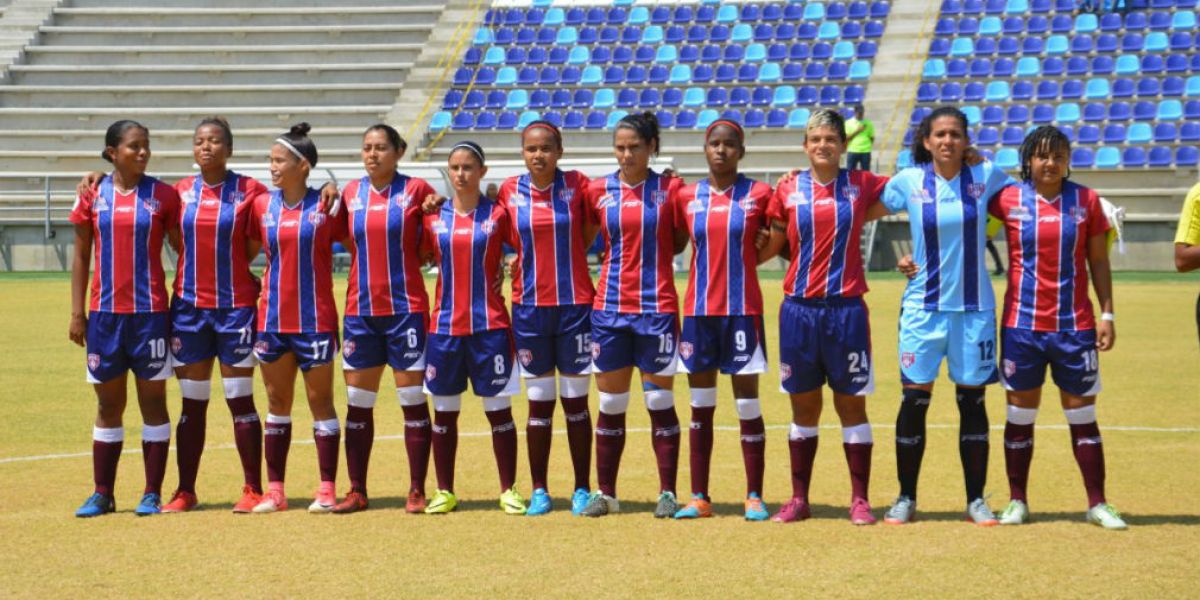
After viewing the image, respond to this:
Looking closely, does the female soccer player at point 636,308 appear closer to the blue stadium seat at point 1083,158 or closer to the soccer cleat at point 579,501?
the soccer cleat at point 579,501

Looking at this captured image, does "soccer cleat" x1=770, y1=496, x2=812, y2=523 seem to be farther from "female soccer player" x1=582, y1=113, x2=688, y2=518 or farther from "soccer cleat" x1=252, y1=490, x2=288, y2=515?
"soccer cleat" x1=252, y1=490, x2=288, y2=515

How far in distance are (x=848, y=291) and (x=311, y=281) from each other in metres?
2.74

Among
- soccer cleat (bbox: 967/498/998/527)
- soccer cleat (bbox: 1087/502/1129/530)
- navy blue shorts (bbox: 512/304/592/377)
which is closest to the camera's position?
soccer cleat (bbox: 1087/502/1129/530)

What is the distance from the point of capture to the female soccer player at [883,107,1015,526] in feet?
22.6

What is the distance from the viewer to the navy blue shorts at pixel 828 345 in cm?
696

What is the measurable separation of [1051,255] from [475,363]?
289 centimetres

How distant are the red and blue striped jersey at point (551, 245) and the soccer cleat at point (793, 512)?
1.44 meters

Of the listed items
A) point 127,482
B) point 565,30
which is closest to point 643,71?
point 565,30

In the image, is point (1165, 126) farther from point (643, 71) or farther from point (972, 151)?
point (972, 151)

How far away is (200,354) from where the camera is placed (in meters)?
7.50

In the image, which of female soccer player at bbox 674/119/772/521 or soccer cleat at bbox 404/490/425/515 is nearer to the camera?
female soccer player at bbox 674/119/772/521

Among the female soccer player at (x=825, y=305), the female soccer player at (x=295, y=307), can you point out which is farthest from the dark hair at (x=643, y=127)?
the female soccer player at (x=295, y=307)

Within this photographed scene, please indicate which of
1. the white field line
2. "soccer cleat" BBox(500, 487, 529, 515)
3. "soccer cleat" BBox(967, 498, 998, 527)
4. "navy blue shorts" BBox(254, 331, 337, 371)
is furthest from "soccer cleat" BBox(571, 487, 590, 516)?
the white field line

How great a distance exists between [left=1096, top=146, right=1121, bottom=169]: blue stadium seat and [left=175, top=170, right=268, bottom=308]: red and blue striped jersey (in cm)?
2236
